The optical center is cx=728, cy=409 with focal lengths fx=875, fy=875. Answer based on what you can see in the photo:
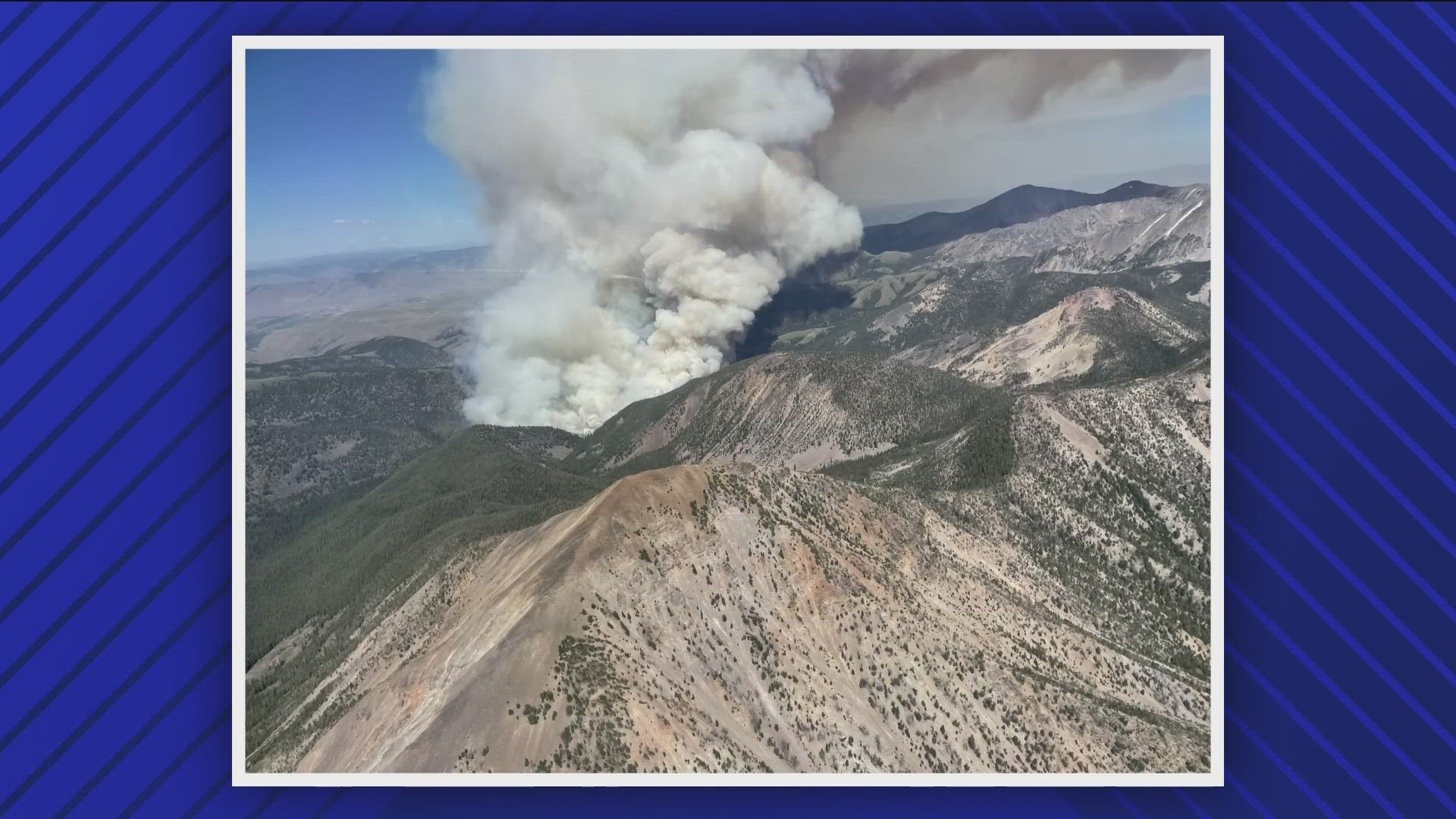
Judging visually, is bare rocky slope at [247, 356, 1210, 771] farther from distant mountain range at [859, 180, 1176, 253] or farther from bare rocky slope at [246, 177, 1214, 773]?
distant mountain range at [859, 180, 1176, 253]

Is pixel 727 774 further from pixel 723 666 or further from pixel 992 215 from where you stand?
pixel 992 215

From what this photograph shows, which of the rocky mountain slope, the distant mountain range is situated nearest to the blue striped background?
the rocky mountain slope

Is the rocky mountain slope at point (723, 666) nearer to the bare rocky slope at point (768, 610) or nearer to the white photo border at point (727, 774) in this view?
the bare rocky slope at point (768, 610)

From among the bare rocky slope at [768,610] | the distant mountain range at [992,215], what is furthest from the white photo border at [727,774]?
the distant mountain range at [992,215]

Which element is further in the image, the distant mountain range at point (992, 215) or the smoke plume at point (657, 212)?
the distant mountain range at point (992, 215)

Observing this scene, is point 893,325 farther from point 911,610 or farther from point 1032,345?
point 911,610

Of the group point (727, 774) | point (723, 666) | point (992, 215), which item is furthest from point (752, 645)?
point (992, 215)

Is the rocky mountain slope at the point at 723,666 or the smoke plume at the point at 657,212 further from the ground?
the smoke plume at the point at 657,212
